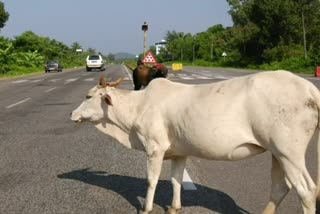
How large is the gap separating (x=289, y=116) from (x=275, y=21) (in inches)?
2676

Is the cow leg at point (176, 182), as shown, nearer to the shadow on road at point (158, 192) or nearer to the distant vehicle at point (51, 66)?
the shadow on road at point (158, 192)

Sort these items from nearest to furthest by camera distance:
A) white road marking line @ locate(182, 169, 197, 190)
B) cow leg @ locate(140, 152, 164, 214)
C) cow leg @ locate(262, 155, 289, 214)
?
cow leg @ locate(262, 155, 289, 214)
cow leg @ locate(140, 152, 164, 214)
white road marking line @ locate(182, 169, 197, 190)

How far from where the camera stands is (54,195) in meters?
6.49

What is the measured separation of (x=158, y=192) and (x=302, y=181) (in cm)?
235

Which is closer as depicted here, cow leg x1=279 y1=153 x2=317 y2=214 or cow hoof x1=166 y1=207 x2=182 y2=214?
cow leg x1=279 y1=153 x2=317 y2=214

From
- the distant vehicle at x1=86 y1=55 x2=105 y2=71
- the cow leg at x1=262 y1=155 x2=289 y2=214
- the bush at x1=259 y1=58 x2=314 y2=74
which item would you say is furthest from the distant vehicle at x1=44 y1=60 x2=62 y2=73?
the cow leg at x1=262 y1=155 x2=289 y2=214

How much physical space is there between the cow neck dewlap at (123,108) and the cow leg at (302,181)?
1.83 m

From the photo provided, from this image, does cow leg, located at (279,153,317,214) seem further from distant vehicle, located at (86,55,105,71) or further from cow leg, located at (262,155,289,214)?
distant vehicle, located at (86,55,105,71)

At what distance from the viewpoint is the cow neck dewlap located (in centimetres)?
576

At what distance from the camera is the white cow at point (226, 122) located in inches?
178

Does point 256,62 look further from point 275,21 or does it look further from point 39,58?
point 39,58

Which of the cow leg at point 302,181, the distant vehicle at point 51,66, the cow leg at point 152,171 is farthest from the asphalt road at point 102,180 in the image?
the distant vehicle at point 51,66

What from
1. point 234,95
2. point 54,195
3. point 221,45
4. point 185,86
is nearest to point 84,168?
point 54,195

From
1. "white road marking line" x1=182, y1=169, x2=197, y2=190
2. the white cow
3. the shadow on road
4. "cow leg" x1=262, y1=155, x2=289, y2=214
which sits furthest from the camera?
"white road marking line" x1=182, y1=169, x2=197, y2=190
